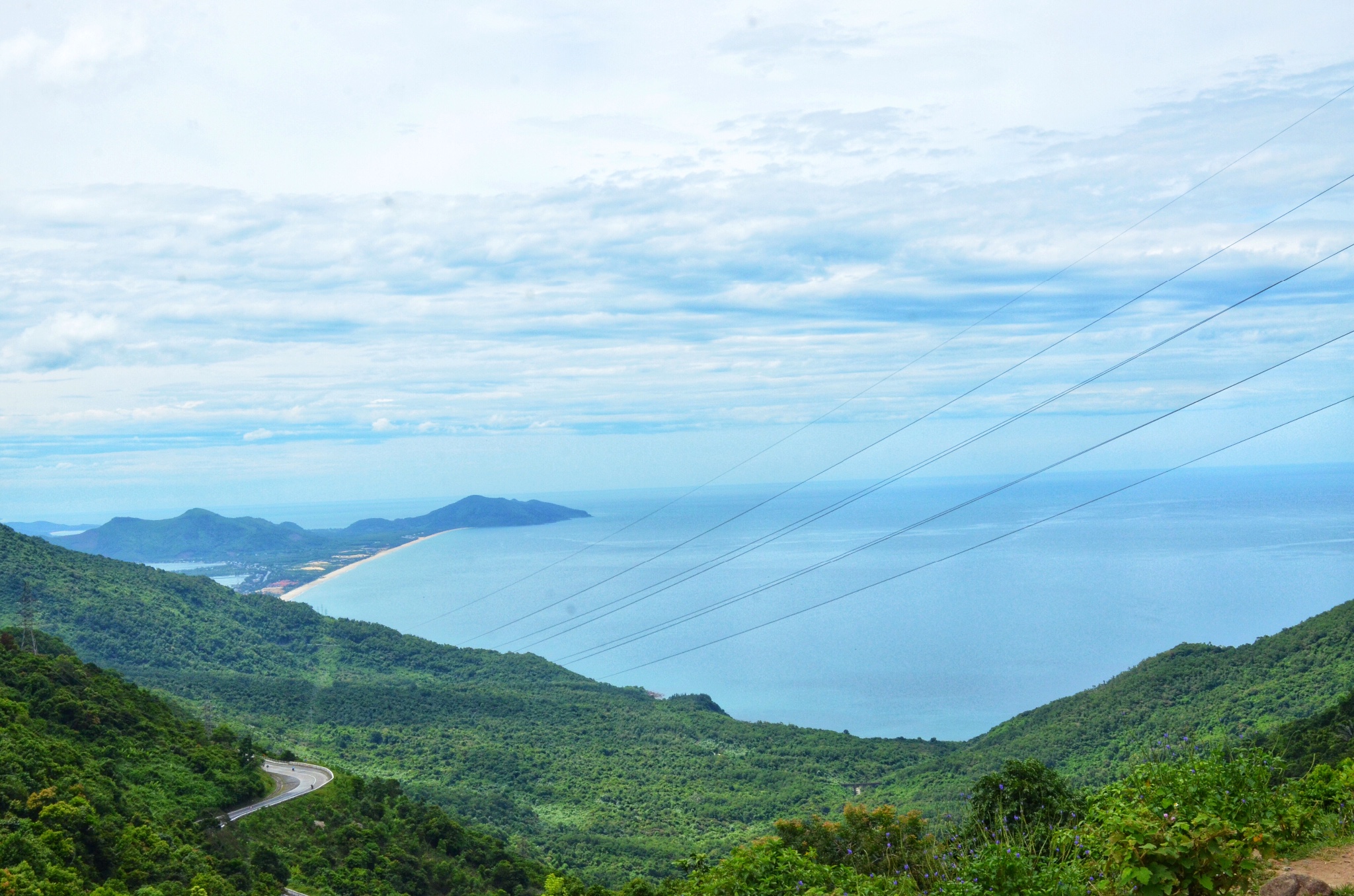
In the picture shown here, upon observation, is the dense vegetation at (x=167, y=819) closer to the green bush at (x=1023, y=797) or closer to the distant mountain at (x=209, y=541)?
the green bush at (x=1023, y=797)

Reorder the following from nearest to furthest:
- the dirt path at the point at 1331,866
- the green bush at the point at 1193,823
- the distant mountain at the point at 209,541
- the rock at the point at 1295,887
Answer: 1. the green bush at the point at 1193,823
2. the rock at the point at 1295,887
3. the dirt path at the point at 1331,866
4. the distant mountain at the point at 209,541

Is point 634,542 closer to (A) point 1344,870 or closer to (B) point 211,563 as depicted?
(B) point 211,563

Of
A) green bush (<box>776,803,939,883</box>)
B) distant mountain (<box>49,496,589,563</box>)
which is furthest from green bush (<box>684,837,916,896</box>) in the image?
distant mountain (<box>49,496,589,563</box>)

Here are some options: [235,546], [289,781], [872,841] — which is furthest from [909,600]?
[872,841]

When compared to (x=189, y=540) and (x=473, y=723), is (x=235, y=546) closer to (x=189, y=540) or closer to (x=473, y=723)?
(x=189, y=540)

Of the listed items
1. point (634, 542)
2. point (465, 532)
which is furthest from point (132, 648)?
point (465, 532)

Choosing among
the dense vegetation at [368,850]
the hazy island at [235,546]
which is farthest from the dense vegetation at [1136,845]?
the hazy island at [235,546]

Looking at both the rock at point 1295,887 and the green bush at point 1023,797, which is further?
the green bush at point 1023,797
